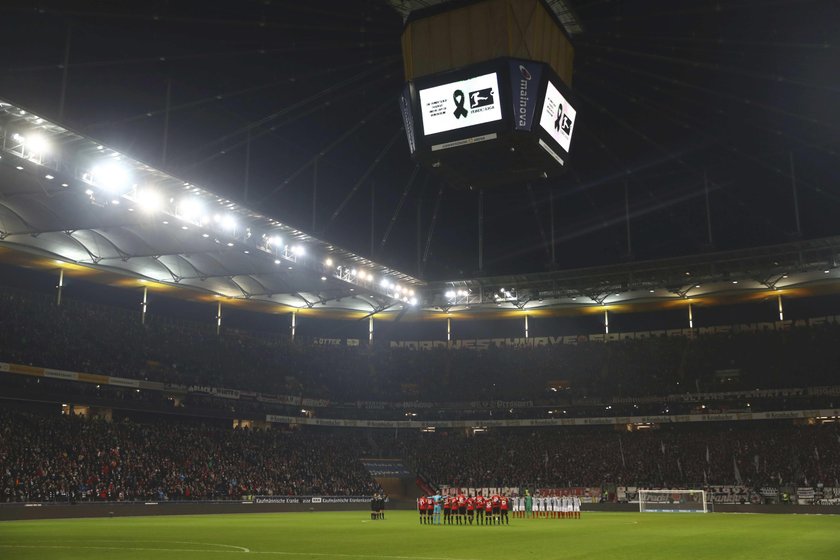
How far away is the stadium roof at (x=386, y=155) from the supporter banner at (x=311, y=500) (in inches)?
610

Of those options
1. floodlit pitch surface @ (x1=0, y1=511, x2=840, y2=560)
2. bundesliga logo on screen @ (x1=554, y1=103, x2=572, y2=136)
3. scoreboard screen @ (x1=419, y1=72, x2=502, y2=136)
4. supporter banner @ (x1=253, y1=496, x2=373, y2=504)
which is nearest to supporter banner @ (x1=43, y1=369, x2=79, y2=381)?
supporter banner @ (x1=253, y1=496, x2=373, y2=504)

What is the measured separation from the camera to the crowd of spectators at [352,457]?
147ft

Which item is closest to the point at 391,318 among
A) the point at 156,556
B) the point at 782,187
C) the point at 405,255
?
the point at 405,255

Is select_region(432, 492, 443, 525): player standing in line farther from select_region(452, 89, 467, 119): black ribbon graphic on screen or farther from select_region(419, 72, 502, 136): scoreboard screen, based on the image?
select_region(452, 89, 467, 119): black ribbon graphic on screen

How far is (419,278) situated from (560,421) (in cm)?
2105

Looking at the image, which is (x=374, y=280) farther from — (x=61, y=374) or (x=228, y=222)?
(x=61, y=374)

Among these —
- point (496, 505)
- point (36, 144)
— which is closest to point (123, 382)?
point (36, 144)

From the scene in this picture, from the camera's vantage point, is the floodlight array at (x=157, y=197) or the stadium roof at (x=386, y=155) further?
the floodlight array at (x=157, y=197)

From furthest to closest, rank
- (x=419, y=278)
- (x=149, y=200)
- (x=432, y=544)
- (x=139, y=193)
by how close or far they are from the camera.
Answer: (x=419, y=278) → (x=149, y=200) → (x=139, y=193) → (x=432, y=544)

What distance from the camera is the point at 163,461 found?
50562mm

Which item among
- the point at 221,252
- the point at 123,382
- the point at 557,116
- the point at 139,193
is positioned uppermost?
the point at 221,252

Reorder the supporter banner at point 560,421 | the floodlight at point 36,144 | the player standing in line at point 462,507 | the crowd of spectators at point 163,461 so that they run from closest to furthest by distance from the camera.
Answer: the floodlight at point 36,144, the player standing in line at point 462,507, the crowd of spectators at point 163,461, the supporter banner at point 560,421

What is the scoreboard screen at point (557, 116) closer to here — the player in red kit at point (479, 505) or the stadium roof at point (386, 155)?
the stadium roof at point (386, 155)

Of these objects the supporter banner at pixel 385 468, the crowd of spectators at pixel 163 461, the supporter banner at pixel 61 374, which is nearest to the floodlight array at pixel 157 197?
the supporter banner at pixel 61 374
